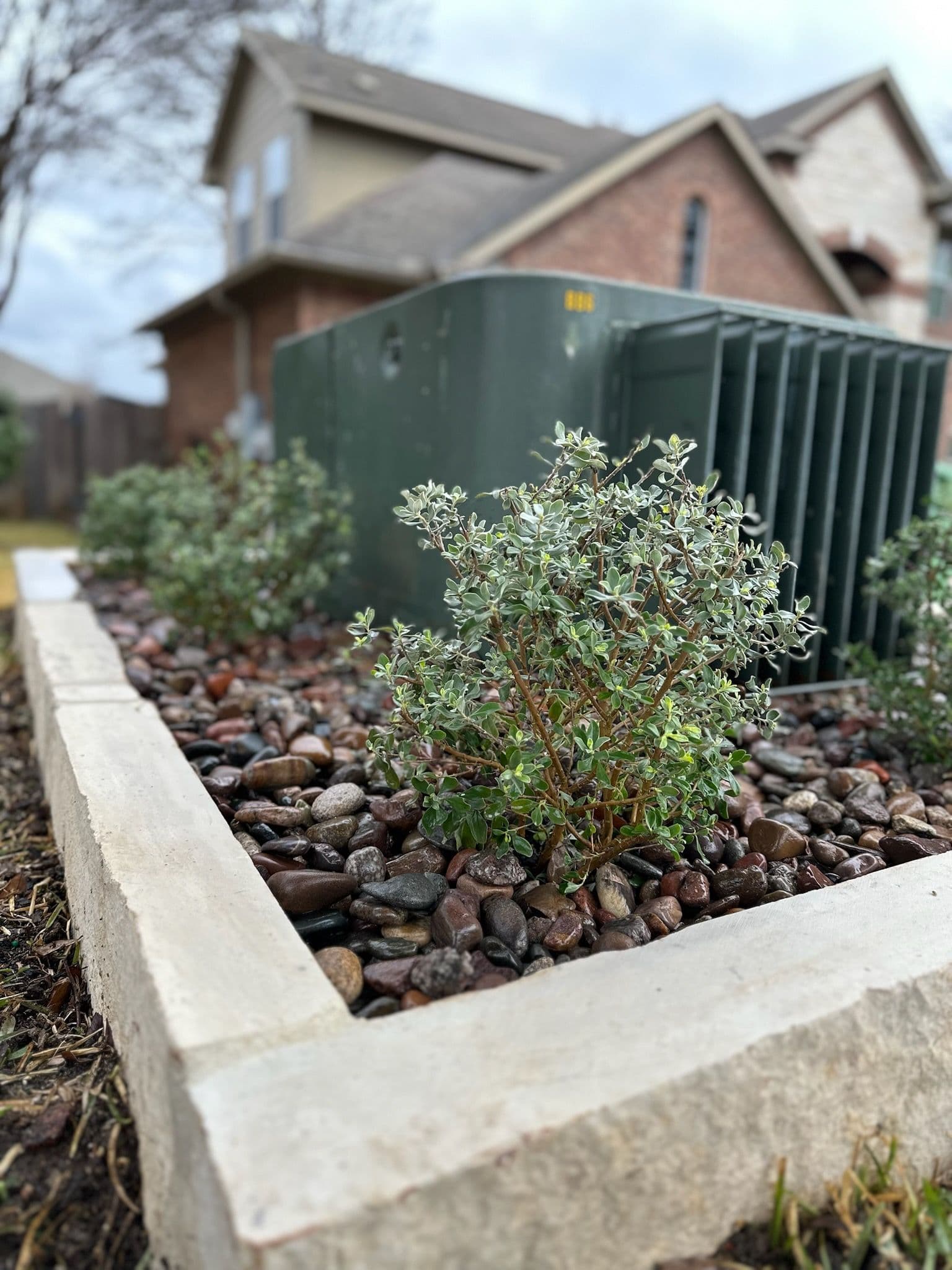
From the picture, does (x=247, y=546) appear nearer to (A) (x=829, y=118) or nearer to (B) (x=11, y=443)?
(B) (x=11, y=443)

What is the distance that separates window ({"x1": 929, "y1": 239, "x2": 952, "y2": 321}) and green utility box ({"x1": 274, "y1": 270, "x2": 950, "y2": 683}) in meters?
16.9

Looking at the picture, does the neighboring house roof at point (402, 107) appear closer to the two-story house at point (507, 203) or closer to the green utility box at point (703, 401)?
the two-story house at point (507, 203)

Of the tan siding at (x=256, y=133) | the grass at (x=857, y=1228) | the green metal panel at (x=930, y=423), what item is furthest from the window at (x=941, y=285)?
the grass at (x=857, y=1228)

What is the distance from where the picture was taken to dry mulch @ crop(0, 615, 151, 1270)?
1.44 meters

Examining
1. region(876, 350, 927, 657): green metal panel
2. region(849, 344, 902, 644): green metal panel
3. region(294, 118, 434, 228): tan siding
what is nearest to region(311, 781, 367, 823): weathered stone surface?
region(849, 344, 902, 644): green metal panel

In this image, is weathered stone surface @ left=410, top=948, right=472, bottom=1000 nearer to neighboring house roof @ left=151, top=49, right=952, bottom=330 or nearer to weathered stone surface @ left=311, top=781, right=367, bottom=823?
weathered stone surface @ left=311, top=781, right=367, bottom=823

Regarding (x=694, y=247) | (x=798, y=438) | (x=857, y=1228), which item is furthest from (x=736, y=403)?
(x=694, y=247)

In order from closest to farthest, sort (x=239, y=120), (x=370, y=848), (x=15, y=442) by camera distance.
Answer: (x=370, y=848), (x=15, y=442), (x=239, y=120)

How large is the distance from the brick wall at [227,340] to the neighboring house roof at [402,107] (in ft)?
10.4

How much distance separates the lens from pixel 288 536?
4336 millimetres

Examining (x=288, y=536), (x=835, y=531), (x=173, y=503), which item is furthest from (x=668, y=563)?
(x=173, y=503)

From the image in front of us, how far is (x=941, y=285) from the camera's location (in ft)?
60.9

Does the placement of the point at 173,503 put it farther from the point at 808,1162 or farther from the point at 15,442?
the point at 15,442

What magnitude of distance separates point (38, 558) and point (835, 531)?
16.4 ft
